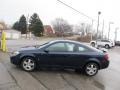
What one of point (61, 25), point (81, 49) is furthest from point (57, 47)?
point (61, 25)

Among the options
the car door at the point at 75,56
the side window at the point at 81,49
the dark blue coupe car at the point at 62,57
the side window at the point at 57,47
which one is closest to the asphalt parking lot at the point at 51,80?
the dark blue coupe car at the point at 62,57

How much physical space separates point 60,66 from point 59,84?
176 cm

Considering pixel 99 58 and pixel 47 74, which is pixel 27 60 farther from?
pixel 99 58

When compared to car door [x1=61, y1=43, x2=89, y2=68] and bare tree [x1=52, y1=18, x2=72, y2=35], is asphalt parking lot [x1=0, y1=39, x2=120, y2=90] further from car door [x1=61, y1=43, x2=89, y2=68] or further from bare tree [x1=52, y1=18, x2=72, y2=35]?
bare tree [x1=52, y1=18, x2=72, y2=35]

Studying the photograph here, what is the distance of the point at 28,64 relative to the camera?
366 inches

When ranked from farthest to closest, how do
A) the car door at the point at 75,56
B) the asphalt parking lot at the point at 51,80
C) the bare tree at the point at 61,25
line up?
the bare tree at the point at 61,25 < the car door at the point at 75,56 < the asphalt parking lot at the point at 51,80

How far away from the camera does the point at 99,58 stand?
387 inches

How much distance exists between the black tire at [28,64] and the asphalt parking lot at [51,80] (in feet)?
0.66

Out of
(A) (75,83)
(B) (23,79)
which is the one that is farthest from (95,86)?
(B) (23,79)

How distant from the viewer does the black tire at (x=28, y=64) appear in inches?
365

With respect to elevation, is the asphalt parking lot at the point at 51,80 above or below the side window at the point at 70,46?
below

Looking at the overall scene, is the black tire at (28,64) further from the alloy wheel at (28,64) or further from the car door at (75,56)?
the car door at (75,56)

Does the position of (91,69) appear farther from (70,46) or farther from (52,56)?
(52,56)

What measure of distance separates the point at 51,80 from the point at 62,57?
1.48m
